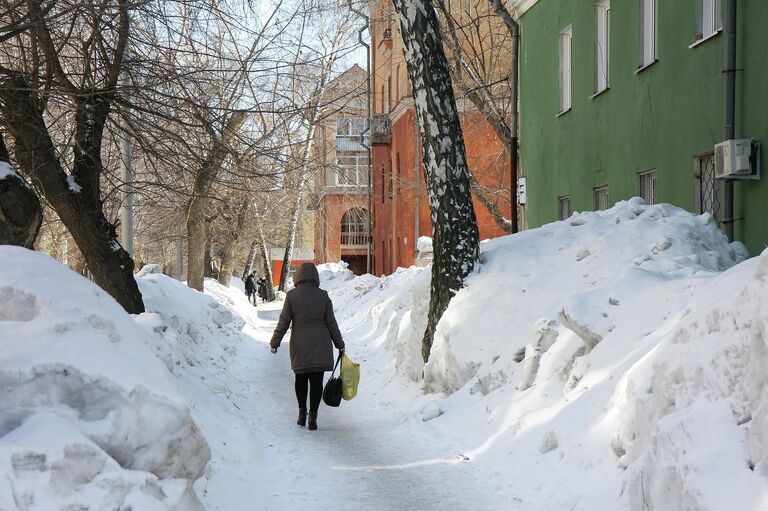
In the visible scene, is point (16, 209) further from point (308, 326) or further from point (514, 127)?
point (514, 127)

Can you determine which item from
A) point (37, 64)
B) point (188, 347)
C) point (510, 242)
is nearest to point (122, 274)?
point (188, 347)

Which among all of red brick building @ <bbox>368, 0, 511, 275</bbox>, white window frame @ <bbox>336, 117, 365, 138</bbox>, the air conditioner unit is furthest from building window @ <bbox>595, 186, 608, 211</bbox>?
red brick building @ <bbox>368, 0, 511, 275</bbox>

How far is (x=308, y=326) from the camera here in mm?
9547

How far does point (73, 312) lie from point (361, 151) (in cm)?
4475

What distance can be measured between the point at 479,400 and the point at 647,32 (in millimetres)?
7154

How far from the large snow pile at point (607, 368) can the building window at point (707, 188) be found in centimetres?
105

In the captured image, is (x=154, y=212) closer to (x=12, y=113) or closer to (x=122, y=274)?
(x=122, y=274)

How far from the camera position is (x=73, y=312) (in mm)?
4930

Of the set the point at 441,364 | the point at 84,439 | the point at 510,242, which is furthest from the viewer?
the point at 510,242

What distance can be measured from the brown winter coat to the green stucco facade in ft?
15.8

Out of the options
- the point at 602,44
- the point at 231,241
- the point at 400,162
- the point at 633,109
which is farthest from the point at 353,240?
the point at 633,109

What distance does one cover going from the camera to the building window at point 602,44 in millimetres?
15141

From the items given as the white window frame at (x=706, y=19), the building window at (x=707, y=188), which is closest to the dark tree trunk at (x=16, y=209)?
the building window at (x=707, y=188)

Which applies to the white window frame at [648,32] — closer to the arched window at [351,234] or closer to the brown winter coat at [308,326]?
the brown winter coat at [308,326]
